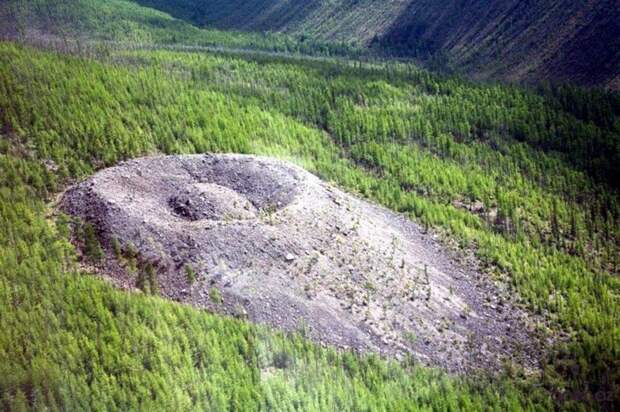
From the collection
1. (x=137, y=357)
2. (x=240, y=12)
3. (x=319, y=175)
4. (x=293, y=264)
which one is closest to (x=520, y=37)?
(x=319, y=175)

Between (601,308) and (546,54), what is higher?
(546,54)

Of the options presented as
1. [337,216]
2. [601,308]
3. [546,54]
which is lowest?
[601,308]

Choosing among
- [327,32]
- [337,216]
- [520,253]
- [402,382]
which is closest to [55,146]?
[337,216]

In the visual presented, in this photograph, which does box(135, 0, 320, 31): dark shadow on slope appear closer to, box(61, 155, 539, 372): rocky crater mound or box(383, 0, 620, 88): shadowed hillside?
box(383, 0, 620, 88): shadowed hillside

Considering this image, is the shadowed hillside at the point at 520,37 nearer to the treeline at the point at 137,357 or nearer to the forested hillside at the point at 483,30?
the forested hillside at the point at 483,30

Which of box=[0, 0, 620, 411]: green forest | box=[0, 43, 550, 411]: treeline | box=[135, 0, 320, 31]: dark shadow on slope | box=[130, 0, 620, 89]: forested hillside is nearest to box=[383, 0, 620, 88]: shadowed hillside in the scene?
box=[130, 0, 620, 89]: forested hillside

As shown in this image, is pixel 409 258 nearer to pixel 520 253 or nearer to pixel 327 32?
pixel 520 253

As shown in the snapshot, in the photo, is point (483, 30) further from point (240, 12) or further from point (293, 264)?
point (240, 12)
